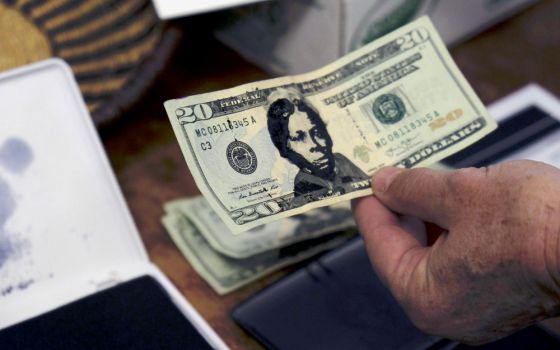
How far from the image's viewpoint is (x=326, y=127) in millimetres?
591

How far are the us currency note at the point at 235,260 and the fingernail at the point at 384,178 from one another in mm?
124

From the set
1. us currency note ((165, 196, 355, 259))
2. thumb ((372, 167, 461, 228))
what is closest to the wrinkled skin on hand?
thumb ((372, 167, 461, 228))

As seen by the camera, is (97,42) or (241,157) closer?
(241,157)

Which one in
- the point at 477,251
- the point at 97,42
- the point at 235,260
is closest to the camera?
the point at 477,251

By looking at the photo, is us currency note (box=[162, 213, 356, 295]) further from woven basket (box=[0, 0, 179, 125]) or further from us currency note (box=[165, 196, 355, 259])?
woven basket (box=[0, 0, 179, 125])

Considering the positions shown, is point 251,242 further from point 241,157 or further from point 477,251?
point 477,251

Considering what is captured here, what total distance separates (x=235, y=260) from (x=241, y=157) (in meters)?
0.16

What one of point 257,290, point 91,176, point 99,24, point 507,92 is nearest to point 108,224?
point 91,176

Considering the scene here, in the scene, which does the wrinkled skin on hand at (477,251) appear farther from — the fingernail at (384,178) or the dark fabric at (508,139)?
the dark fabric at (508,139)

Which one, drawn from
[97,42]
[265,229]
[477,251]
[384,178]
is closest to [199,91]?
[97,42]

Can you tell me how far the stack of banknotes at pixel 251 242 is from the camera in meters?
0.65

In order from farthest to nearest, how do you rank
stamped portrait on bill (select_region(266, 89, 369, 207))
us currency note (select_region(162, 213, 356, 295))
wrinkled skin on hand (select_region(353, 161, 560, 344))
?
us currency note (select_region(162, 213, 356, 295)), stamped portrait on bill (select_region(266, 89, 369, 207)), wrinkled skin on hand (select_region(353, 161, 560, 344))

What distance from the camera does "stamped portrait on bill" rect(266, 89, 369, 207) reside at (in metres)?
0.55

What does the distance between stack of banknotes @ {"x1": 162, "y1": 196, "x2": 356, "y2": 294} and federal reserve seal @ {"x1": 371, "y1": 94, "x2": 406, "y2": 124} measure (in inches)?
4.4
